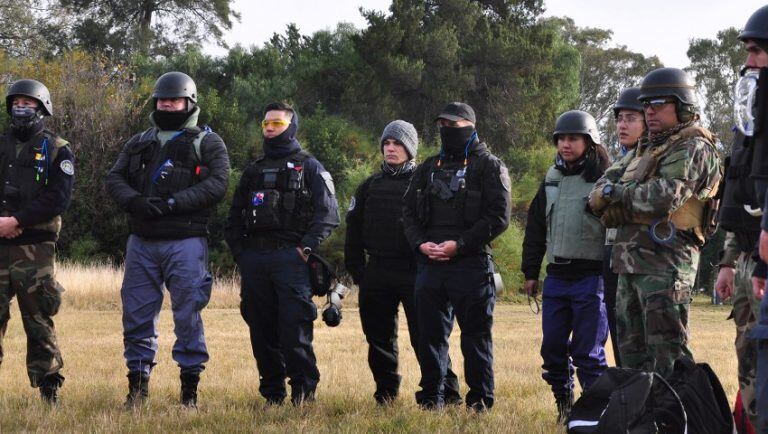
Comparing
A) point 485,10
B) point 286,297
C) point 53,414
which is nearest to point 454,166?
point 286,297

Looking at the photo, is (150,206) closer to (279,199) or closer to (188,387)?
(279,199)

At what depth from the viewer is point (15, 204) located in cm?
768

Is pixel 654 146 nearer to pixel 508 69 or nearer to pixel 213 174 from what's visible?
pixel 213 174

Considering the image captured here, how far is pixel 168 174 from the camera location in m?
7.54

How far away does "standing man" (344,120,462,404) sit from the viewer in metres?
7.87

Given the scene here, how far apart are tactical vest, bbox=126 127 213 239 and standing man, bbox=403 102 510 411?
168 cm

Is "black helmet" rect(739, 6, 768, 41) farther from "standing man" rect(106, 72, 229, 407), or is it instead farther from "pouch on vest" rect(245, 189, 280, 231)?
"standing man" rect(106, 72, 229, 407)

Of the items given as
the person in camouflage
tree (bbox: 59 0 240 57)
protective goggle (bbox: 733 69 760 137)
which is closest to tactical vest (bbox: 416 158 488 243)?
the person in camouflage

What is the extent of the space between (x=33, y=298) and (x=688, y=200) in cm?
498

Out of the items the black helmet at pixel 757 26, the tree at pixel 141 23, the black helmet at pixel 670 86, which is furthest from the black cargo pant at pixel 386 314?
the tree at pixel 141 23

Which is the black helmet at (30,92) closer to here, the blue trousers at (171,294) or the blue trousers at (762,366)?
the blue trousers at (171,294)

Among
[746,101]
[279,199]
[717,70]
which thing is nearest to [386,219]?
[279,199]

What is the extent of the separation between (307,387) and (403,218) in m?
1.56

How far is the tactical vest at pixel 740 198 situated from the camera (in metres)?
4.65
